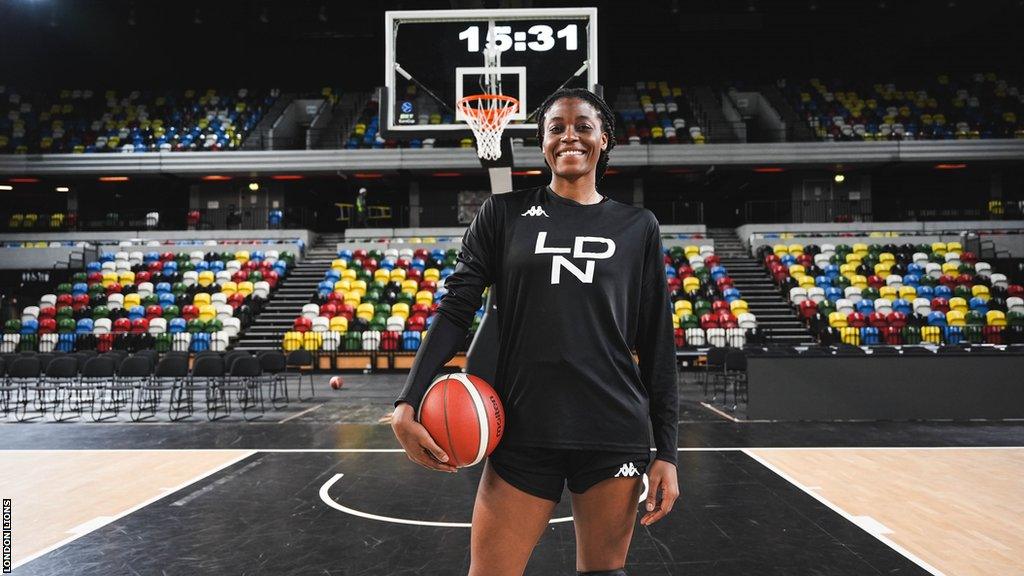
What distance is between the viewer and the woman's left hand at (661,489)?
1529mm

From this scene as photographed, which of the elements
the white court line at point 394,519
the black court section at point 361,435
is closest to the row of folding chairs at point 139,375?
the black court section at point 361,435

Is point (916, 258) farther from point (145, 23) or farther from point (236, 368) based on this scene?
point (145, 23)

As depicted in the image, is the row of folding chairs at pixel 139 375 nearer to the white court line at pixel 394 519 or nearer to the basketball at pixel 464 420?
the white court line at pixel 394 519

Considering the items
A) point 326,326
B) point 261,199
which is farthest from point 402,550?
point 261,199

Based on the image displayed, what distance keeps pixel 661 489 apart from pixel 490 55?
6.56m

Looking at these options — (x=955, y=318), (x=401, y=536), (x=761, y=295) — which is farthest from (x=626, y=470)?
(x=761, y=295)

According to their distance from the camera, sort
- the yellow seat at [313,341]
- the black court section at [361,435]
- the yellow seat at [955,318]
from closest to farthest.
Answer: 1. the black court section at [361,435]
2. the yellow seat at [955,318]
3. the yellow seat at [313,341]

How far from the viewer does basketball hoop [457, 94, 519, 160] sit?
22.4 feet

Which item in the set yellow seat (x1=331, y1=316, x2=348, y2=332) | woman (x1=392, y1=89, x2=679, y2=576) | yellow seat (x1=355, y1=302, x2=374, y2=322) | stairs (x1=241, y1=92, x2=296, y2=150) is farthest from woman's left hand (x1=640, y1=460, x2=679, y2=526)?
stairs (x1=241, y1=92, x2=296, y2=150)

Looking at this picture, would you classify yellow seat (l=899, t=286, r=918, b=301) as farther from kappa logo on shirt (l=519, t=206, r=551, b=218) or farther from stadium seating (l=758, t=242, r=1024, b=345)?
kappa logo on shirt (l=519, t=206, r=551, b=218)

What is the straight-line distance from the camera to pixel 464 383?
1.53 meters

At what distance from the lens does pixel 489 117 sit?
6863 mm

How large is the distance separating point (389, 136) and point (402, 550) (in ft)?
18.3

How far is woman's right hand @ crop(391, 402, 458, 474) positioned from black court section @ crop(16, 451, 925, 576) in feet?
6.82
